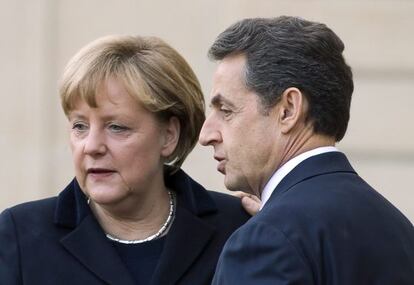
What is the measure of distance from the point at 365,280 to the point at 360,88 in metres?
3.51

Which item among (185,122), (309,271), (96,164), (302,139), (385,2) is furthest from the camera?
(385,2)

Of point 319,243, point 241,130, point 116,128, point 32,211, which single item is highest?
point 241,130

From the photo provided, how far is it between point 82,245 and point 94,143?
334mm

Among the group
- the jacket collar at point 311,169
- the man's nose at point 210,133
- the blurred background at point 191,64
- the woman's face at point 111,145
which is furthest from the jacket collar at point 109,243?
the blurred background at point 191,64

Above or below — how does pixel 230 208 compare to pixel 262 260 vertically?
below

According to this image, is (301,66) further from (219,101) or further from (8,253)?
(8,253)

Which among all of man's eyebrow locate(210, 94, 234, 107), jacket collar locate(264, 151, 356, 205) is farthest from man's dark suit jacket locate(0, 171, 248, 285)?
jacket collar locate(264, 151, 356, 205)

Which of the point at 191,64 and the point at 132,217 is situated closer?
the point at 132,217

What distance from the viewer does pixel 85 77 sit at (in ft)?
13.7

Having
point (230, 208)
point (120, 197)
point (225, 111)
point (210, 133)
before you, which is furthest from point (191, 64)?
point (225, 111)

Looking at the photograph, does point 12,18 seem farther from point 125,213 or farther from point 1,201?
point 125,213

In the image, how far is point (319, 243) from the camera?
10.4 ft

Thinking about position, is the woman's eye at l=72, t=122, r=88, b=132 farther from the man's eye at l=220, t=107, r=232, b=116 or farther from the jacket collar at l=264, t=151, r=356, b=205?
the jacket collar at l=264, t=151, r=356, b=205

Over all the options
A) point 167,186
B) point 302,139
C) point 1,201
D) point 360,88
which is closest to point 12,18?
point 1,201
